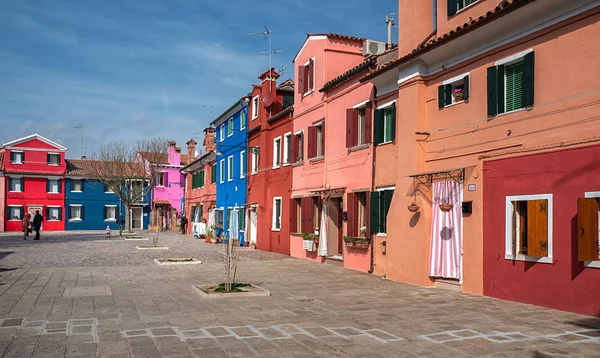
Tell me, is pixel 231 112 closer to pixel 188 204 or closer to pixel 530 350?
pixel 188 204

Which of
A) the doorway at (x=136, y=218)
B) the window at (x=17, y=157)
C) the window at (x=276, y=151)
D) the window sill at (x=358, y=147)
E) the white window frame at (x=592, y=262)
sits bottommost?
the doorway at (x=136, y=218)

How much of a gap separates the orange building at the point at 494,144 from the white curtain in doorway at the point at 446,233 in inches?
1.1

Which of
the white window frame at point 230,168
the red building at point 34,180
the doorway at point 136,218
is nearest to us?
the white window frame at point 230,168

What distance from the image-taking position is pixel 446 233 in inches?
527

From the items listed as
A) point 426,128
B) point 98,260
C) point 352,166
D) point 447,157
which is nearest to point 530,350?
point 447,157

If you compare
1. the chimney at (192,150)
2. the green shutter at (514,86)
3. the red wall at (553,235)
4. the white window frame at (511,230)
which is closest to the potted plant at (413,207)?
the red wall at (553,235)

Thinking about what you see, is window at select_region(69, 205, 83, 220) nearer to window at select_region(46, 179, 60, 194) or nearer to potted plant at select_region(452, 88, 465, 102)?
window at select_region(46, 179, 60, 194)

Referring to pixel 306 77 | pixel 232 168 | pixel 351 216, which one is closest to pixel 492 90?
pixel 351 216

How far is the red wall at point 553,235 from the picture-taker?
9648mm

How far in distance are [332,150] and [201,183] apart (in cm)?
2578

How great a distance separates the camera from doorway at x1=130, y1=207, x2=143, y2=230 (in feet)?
199

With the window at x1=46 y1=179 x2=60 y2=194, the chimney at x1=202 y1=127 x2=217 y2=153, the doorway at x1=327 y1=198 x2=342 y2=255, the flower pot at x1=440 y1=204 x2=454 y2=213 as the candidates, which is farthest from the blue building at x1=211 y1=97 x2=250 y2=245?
the window at x1=46 y1=179 x2=60 y2=194

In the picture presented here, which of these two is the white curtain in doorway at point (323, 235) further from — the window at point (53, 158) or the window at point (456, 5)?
the window at point (53, 158)

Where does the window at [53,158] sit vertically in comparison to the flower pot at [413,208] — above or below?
above
